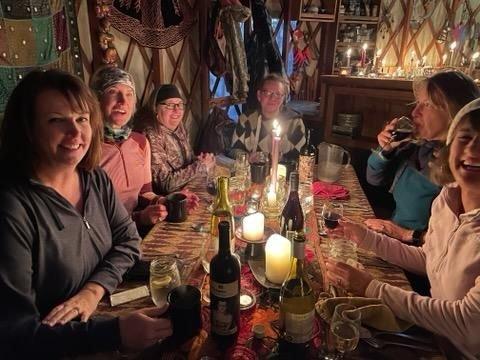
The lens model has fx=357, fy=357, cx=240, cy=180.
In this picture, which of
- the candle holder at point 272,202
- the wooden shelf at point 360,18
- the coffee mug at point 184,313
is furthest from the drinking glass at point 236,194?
the wooden shelf at point 360,18

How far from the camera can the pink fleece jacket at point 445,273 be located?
2.70ft

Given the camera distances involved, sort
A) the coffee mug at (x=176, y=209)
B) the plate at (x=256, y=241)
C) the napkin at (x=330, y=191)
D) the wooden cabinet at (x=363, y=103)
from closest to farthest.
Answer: the plate at (x=256, y=241) < the coffee mug at (x=176, y=209) < the napkin at (x=330, y=191) < the wooden cabinet at (x=363, y=103)

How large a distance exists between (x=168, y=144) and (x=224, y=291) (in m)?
1.45

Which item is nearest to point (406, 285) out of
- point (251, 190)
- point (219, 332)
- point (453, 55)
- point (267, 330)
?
point (267, 330)

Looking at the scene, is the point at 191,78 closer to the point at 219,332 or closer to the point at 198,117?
the point at 198,117

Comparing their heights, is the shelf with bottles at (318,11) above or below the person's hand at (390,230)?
above

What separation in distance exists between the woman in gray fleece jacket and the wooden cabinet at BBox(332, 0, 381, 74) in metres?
4.55

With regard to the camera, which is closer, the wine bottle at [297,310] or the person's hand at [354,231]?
the wine bottle at [297,310]

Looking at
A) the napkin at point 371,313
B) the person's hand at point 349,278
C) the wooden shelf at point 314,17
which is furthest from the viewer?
the wooden shelf at point 314,17

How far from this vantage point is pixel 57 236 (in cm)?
94

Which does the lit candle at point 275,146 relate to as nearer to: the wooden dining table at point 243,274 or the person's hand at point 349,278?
the wooden dining table at point 243,274

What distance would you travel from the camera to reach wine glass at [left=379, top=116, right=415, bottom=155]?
1.77 meters

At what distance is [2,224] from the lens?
2.76ft

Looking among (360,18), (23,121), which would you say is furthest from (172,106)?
(360,18)
